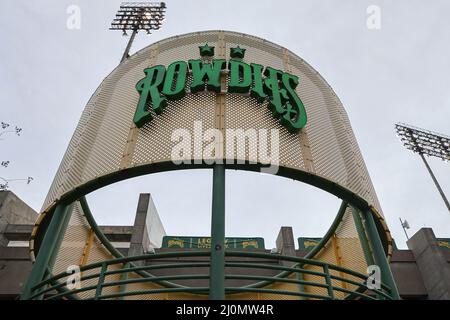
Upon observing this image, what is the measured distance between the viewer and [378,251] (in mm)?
8195

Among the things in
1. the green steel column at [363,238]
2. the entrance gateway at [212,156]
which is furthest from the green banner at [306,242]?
the green steel column at [363,238]

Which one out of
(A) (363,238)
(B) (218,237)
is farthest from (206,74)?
(A) (363,238)

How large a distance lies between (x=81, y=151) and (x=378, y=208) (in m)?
7.47

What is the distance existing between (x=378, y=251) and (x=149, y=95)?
6461 mm

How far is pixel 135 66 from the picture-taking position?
11.0 metres

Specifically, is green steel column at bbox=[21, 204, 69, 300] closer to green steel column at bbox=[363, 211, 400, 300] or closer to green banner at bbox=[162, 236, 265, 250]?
green steel column at bbox=[363, 211, 400, 300]

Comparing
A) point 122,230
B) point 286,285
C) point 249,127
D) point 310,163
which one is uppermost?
point 122,230

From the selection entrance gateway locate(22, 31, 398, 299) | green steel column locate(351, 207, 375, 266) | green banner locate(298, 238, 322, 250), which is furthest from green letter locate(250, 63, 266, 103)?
green banner locate(298, 238, 322, 250)

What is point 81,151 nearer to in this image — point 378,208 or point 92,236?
point 92,236

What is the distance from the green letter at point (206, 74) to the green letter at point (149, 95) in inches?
32.4

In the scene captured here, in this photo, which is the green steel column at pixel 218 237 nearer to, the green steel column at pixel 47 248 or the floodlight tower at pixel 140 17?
the green steel column at pixel 47 248

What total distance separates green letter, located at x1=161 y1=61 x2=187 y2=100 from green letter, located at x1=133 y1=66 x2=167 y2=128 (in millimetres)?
183
